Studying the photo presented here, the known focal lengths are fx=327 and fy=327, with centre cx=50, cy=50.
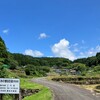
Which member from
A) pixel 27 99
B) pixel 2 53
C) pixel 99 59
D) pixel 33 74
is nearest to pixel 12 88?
pixel 27 99

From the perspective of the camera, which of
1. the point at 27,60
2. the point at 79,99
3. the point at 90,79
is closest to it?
the point at 79,99

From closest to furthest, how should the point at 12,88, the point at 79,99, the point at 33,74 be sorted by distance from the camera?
the point at 12,88 < the point at 79,99 < the point at 33,74

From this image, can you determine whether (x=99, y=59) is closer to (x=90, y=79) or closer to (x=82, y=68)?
(x=82, y=68)

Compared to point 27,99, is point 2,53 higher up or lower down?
higher up

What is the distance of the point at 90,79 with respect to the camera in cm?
5366

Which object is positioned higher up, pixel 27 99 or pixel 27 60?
pixel 27 60

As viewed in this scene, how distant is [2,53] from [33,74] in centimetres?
1165

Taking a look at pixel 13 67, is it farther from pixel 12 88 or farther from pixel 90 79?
pixel 12 88

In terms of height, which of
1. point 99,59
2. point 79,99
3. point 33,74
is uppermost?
point 99,59

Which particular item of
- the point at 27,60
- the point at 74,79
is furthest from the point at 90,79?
the point at 27,60

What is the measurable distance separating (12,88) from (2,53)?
52569 mm

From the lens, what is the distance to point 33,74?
263 feet

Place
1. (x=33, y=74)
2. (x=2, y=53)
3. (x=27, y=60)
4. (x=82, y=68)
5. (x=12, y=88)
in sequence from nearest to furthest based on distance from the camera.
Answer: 1. (x=12, y=88)
2. (x=2, y=53)
3. (x=33, y=74)
4. (x=82, y=68)
5. (x=27, y=60)

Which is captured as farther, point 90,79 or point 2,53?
point 2,53
